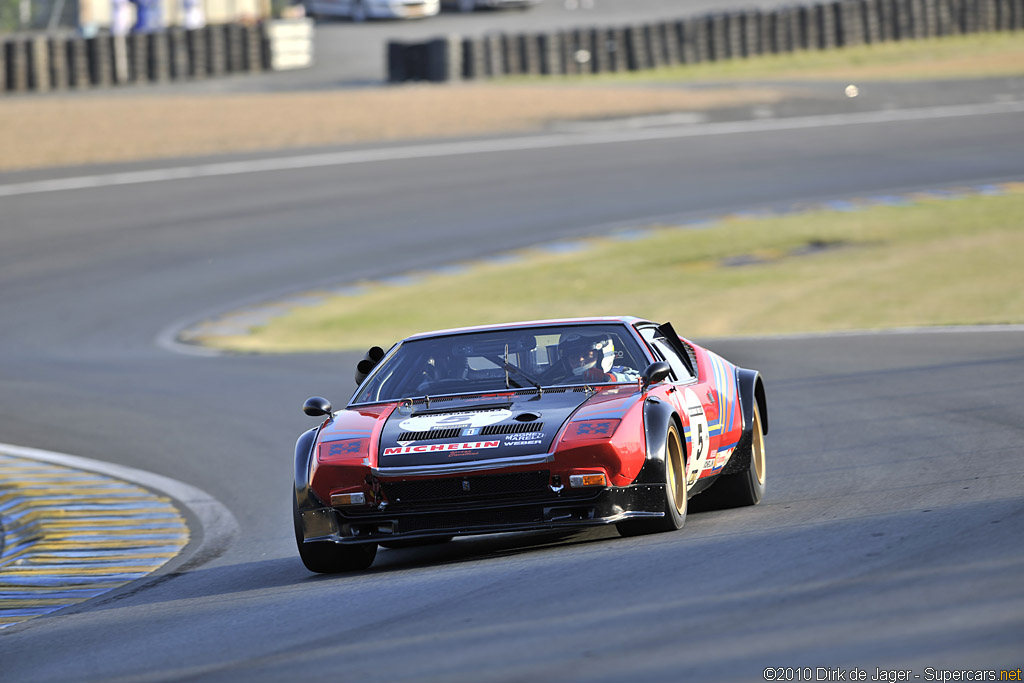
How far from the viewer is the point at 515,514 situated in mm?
6523

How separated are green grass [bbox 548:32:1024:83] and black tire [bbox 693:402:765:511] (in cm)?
3038

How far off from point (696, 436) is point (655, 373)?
0.53 metres

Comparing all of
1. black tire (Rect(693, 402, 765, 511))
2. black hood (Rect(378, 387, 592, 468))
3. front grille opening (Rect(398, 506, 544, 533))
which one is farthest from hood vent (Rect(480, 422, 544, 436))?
black tire (Rect(693, 402, 765, 511))

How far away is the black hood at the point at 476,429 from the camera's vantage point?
6.57 m

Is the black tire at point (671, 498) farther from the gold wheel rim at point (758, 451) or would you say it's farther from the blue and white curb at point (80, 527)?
the blue and white curb at point (80, 527)

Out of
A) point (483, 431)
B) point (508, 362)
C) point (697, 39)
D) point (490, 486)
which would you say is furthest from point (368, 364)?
point (697, 39)

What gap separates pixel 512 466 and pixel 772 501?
2.03 metres

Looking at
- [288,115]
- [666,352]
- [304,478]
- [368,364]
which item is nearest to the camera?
[304,478]

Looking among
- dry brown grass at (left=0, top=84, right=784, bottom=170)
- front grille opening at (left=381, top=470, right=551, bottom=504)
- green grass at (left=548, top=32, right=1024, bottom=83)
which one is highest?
green grass at (left=548, top=32, right=1024, bottom=83)

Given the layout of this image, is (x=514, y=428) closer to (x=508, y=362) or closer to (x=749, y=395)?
(x=508, y=362)

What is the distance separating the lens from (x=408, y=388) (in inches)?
302

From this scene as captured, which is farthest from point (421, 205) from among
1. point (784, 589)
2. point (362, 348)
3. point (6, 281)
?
point (784, 589)

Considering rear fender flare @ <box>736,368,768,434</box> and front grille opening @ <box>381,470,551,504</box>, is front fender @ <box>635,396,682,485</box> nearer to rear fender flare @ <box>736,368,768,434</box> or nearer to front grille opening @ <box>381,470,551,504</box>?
front grille opening @ <box>381,470,551,504</box>

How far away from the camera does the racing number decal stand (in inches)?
289
